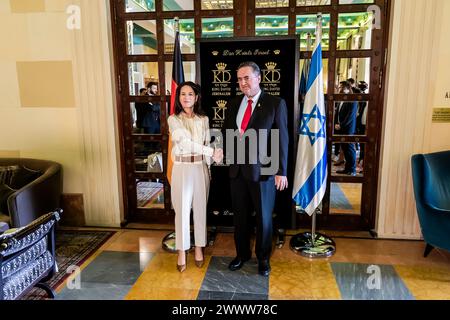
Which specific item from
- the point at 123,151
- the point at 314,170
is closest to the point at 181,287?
the point at 314,170

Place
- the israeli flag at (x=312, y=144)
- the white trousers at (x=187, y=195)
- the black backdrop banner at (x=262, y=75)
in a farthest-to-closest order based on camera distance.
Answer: the black backdrop banner at (x=262, y=75), the israeli flag at (x=312, y=144), the white trousers at (x=187, y=195)

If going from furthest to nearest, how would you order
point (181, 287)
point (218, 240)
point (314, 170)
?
1. point (218, 240)
2. point (314, 170)
3. point (181, 287)

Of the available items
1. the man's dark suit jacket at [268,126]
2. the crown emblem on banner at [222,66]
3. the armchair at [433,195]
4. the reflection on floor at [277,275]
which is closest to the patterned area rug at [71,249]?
the reflection on floor at [277,275]

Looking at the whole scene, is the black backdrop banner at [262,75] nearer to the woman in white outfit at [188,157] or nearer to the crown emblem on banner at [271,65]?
the crown emblem on banner at [271,65]

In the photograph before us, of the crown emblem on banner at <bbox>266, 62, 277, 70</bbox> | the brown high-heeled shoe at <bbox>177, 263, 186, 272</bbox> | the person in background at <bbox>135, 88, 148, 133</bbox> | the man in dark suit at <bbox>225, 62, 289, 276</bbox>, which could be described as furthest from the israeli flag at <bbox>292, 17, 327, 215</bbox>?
the person in background at <bbox>135, 88, 148, 133</bbox>

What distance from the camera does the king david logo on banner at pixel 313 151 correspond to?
306 centimetres

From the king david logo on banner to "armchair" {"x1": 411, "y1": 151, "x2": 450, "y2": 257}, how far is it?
755mm

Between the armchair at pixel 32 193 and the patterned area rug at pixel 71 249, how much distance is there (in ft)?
1.17

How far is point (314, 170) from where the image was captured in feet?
10.3

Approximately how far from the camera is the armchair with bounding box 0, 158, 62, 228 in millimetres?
2986

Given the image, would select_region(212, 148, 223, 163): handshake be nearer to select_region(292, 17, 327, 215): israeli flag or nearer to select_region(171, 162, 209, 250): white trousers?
select_region(171, 162, 209, 250): white trousers

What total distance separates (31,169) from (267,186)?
8.00 feet

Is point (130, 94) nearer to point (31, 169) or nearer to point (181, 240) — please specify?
point (31, 169)

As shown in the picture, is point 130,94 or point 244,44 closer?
point 244,44
